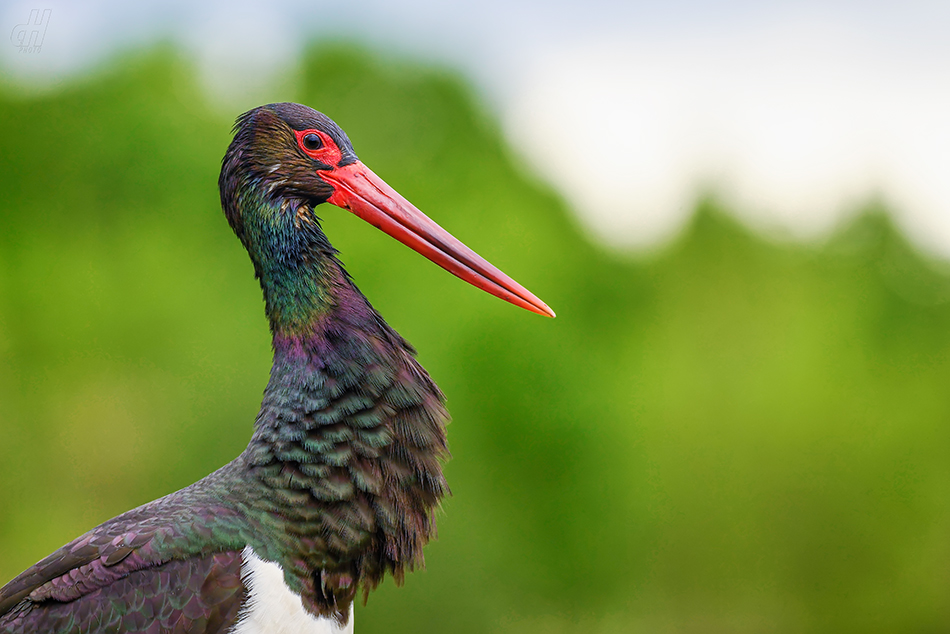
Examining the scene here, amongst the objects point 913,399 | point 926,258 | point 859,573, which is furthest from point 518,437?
point 926,258

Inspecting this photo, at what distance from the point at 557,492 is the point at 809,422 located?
8424 mm

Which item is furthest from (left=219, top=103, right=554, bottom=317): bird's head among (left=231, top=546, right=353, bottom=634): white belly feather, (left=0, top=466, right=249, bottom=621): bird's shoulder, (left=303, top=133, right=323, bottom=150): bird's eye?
(left=231, top=546, right=353, bottom=634): white belly feather

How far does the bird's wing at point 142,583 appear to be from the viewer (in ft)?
8.98

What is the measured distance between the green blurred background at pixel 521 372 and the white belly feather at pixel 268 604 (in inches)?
525

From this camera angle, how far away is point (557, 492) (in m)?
19.5

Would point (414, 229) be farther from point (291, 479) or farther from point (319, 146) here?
point (291, 479)

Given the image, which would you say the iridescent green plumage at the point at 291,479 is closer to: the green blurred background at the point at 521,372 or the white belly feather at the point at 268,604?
the white belly feather at the point at 268,604

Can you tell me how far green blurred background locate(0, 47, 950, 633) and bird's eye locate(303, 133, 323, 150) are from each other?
43.4 feet

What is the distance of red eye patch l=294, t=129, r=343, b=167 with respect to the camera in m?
3.27

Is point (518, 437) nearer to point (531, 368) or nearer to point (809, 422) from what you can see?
point (531, 368)

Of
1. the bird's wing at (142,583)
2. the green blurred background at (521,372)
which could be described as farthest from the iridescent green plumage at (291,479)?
the green blurred background at (521,372)

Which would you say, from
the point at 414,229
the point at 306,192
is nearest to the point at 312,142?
the point at 306,192

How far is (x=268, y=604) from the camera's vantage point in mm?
2816

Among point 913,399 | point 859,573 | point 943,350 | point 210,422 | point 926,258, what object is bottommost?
point 210,422
